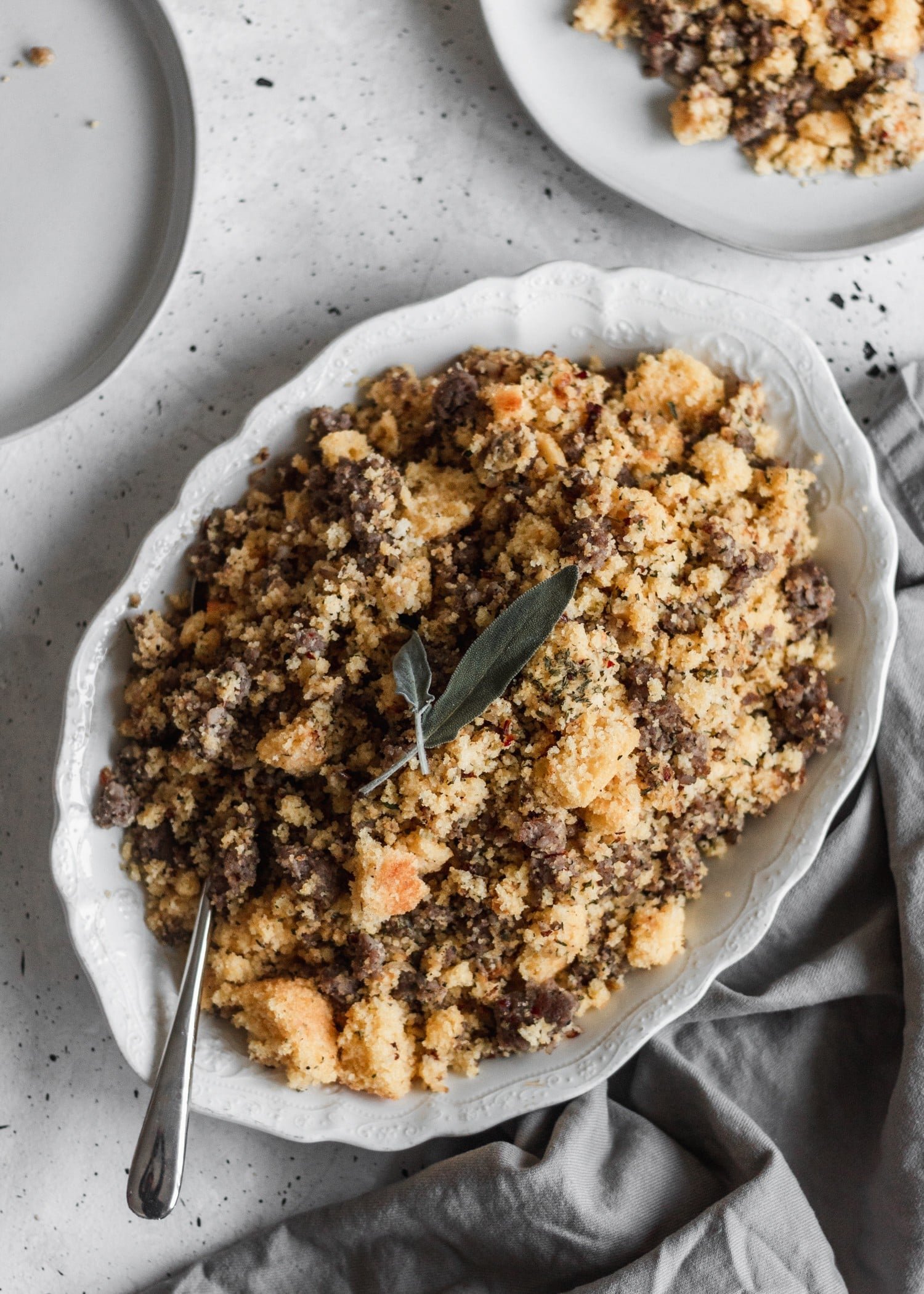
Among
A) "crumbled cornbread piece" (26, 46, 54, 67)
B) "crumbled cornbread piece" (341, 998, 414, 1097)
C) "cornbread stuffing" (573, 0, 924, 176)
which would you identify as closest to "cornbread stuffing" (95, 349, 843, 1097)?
"crumbled cornbread piece" (341, 998, 414, 1097)

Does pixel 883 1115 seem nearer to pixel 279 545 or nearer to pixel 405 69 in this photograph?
pixel 279 545

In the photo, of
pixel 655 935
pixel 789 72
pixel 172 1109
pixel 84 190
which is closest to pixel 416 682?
pixel 655 935

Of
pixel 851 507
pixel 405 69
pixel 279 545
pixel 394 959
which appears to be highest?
pixel 405 69

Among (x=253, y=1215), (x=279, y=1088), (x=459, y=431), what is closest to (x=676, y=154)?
(x=459, y=431)

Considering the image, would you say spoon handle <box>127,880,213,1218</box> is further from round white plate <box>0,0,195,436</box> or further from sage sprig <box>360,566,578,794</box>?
round white plate <box>0,0,195,436</box>

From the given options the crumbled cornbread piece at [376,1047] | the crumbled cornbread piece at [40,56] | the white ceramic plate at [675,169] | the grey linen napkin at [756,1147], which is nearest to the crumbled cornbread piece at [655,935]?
the grey linen napkin at [756,1147]
